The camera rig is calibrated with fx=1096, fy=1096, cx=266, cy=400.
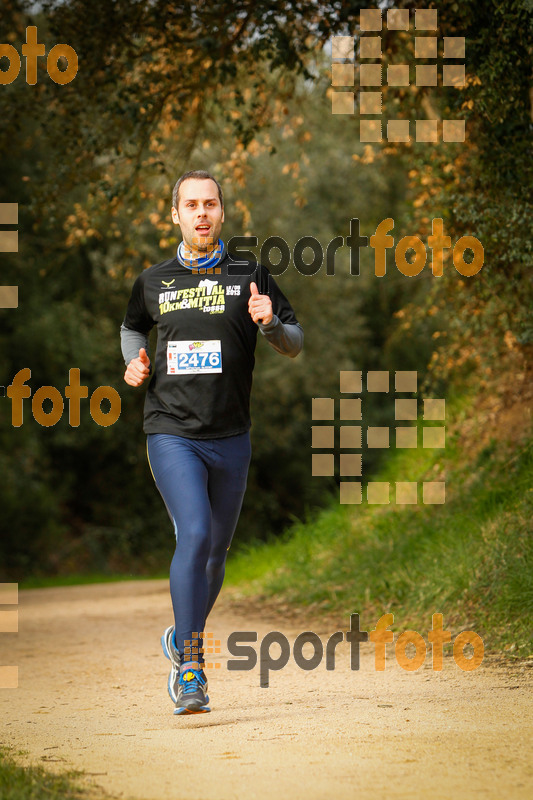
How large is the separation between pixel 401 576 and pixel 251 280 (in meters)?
4.08

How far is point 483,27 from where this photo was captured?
700 cm

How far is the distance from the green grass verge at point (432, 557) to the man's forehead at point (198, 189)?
125 inches

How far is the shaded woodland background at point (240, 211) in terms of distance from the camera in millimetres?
7820

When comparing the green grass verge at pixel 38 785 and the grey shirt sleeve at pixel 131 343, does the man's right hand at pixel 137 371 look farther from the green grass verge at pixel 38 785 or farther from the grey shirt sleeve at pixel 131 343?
the green grass verge at pixel 38 785

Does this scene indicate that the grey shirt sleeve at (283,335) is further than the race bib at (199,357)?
No

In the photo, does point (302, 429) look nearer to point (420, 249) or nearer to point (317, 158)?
point (317, 158)

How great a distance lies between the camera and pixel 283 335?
4934 millimetres

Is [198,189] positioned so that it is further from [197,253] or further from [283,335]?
[283,335]

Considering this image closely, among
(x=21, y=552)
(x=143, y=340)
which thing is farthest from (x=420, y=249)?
(x=21, y=552)

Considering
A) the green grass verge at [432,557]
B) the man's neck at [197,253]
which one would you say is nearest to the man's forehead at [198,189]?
the man's neck at [197,253]

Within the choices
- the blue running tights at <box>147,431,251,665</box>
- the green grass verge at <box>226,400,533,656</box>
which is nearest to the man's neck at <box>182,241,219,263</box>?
the blue running tights at <box>147,431,251,665</box>

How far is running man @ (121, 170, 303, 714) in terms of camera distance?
15.9ft

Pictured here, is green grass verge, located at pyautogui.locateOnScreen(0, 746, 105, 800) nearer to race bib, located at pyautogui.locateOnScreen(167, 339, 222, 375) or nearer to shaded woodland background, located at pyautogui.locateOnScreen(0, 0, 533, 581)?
race bib, located at pyautogui.locateOnScreen(167, 339, 222, 375)

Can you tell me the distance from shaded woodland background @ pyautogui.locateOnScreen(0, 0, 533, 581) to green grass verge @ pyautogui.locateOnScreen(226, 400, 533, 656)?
3.28 feet
